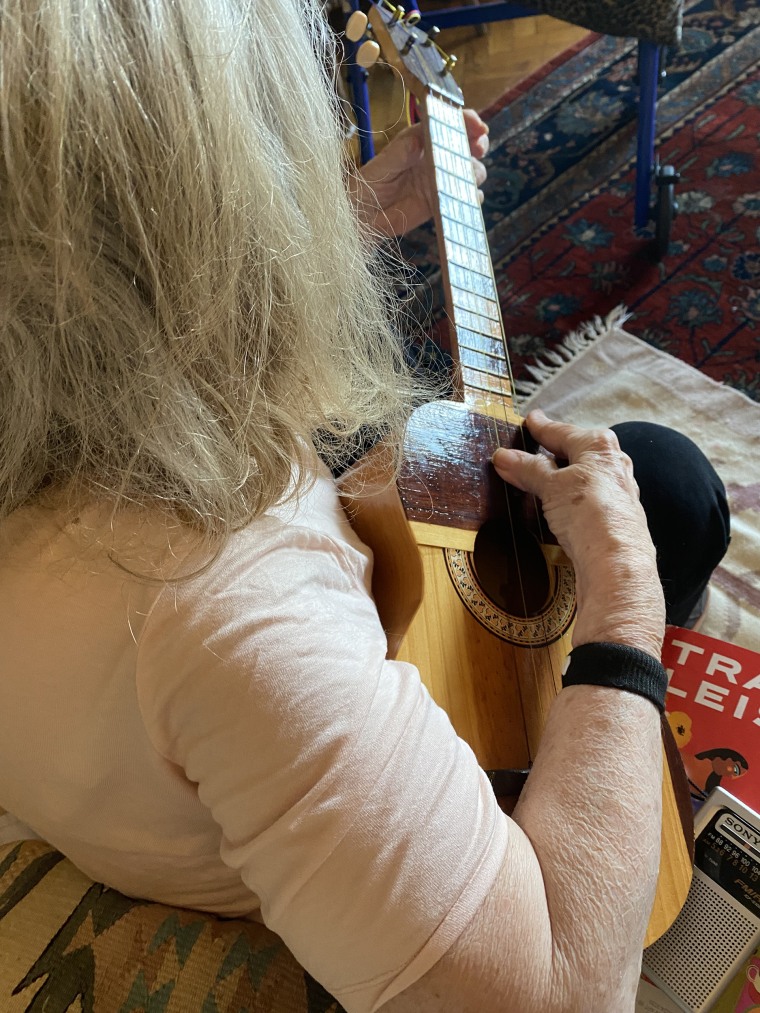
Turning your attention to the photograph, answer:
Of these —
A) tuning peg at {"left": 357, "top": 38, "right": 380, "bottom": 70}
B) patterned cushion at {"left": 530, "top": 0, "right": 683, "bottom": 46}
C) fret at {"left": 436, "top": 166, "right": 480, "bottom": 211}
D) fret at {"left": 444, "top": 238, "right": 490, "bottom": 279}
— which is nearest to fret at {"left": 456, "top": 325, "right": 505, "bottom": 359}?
fret at {"left": 444, "top": 238, "right": 490, "bottom": 279}

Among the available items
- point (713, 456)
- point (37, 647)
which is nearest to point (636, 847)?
point (37, 647)

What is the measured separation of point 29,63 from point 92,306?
4.6 inches

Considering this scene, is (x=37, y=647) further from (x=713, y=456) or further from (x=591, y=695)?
(x=713, y=456)

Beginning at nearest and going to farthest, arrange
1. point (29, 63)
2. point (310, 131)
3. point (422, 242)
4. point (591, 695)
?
point (29, 63)
point (310, 131)
point (591, 695)
point (422, 242)

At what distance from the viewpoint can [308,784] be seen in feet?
1.46

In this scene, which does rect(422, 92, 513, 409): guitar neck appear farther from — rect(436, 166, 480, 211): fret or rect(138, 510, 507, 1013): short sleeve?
rect(138, 510, 507, 1013): short sleeve

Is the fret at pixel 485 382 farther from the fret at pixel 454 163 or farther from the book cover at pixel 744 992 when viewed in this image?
the book cover at pixel 744 992

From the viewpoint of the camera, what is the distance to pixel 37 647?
17.7 inches

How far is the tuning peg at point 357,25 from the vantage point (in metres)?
0.99

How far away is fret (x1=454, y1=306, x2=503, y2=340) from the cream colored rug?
558 millimetres

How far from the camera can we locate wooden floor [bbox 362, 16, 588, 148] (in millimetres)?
2045

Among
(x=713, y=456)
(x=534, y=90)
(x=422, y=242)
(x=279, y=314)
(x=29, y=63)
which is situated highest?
(x=29, y=63)

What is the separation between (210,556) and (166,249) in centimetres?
19

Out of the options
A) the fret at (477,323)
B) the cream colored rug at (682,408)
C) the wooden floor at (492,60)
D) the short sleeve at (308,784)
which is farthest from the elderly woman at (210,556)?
the wooden floor at (492,60)
